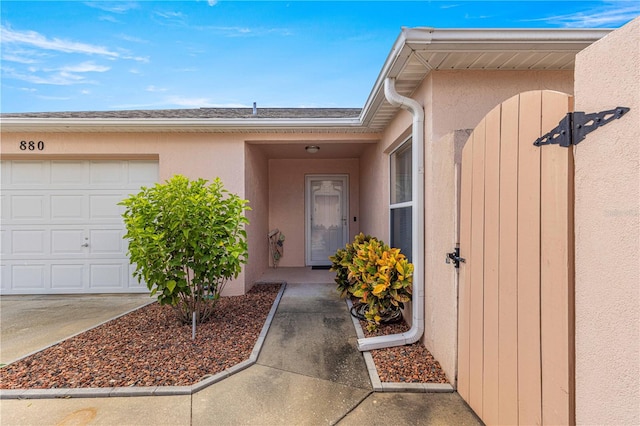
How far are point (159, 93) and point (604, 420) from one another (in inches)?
317

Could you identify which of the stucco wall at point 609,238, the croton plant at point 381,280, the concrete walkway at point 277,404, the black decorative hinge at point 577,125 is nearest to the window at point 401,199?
the croton plant at point 381,280

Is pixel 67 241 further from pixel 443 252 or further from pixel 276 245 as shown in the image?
pixel 443 252

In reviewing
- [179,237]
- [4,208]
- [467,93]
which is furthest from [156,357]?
[4,208]

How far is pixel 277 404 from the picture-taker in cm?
206

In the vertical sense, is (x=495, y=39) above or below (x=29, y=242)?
above

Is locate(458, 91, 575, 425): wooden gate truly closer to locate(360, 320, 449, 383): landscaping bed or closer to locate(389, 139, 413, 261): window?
locate(360, 320, 449, 383): landscaping bed

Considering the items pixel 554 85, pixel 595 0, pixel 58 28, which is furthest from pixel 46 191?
pixel 595 0

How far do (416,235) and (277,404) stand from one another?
1.96 meters

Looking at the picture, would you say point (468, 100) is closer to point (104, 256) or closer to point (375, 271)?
point (375, 271)

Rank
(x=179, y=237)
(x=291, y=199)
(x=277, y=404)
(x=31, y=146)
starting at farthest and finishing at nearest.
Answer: (x=291, y=199) → (x=31, y=146) → (x=179, y=237) → (x=277, y=404)

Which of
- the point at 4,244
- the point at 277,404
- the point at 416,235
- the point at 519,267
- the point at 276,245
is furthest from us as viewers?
the point at 276,245

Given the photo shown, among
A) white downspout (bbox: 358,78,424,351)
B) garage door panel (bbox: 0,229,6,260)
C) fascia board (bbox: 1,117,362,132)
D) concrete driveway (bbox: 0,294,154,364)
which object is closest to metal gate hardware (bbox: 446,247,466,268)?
white downspout (bbox: 358,78,424,351)

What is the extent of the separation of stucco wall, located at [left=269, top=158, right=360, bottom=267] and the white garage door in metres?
2.90

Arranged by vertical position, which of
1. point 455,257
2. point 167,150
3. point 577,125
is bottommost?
point 455,257
